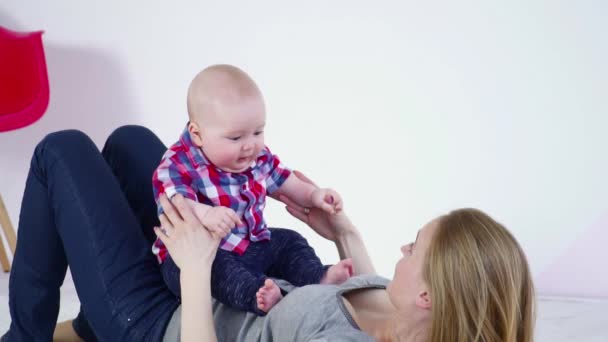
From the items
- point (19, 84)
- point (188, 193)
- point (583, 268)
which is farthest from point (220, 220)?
point (19, 84)

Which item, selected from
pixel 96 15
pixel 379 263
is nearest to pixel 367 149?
pixel 379 263

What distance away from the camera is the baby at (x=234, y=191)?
1465 millimetres

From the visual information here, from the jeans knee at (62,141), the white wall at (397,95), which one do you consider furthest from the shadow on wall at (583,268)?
the jeans knee at (62,141)

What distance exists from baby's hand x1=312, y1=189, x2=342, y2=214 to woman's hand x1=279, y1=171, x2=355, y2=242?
0.05m

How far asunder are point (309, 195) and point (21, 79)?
183 cm

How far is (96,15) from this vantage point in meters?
3.21

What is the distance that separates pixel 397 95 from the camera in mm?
2861

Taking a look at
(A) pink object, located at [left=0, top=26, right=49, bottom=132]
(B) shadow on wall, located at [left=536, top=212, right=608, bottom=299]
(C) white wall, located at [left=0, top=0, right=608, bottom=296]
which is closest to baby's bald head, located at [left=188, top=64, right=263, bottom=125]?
(C) white wall, located at [left=0, top=0, right=608, bottom=296]

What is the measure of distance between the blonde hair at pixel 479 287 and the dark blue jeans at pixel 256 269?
0.38 m

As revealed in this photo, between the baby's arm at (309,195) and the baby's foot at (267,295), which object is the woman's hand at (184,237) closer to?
the baby's foot at (267,295)

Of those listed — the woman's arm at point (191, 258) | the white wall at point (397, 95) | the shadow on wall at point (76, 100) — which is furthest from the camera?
the shadow on wall at point (76, 100)

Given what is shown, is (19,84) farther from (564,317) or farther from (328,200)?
(564,317)

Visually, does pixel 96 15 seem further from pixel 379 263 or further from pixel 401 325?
pixel 401 325

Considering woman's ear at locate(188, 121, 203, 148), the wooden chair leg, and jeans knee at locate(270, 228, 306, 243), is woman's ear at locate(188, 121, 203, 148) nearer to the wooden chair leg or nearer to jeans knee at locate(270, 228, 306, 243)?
jeans knee at locate(270, 228, 306, 243)
